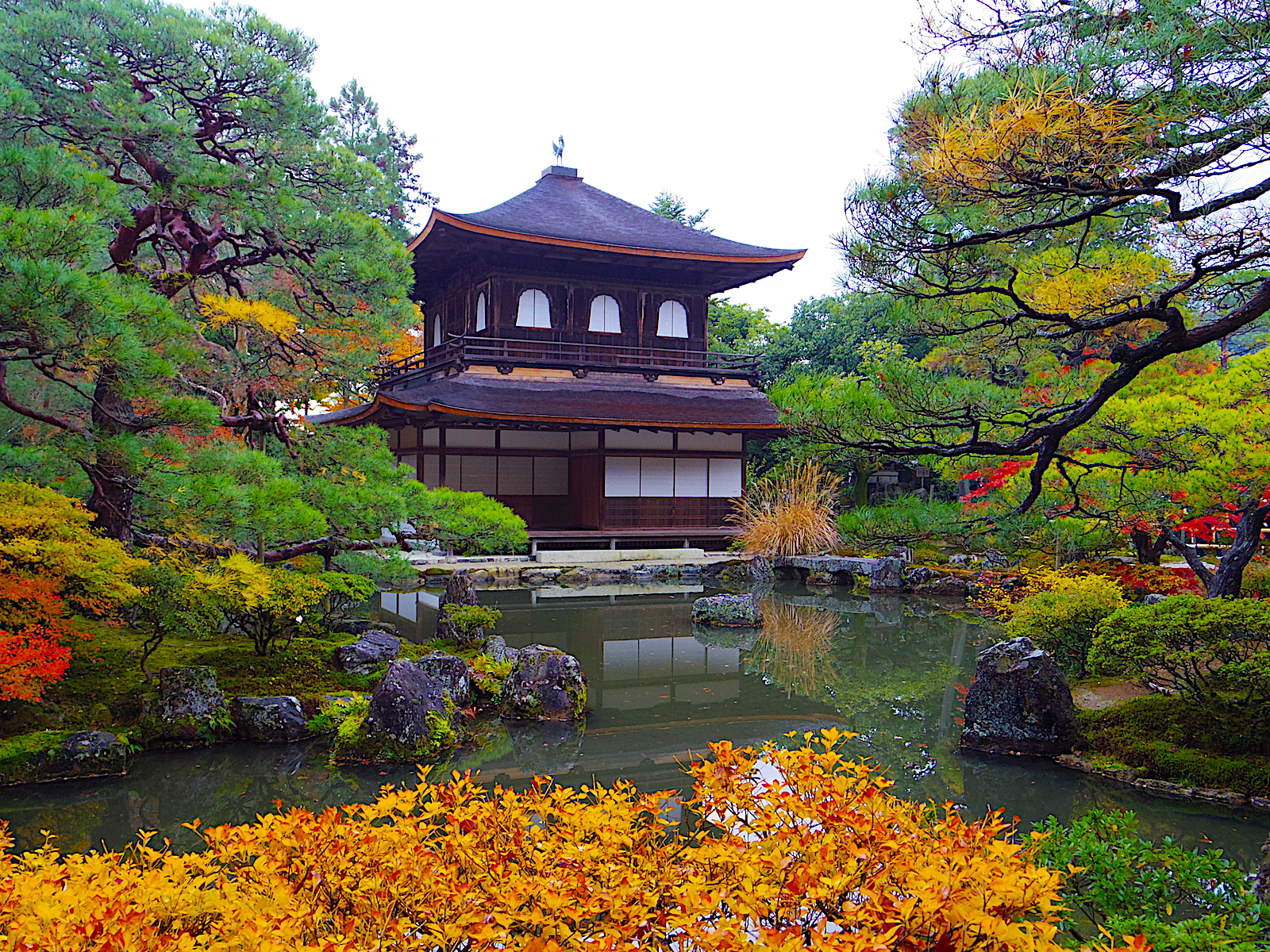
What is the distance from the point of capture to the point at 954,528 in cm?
1027

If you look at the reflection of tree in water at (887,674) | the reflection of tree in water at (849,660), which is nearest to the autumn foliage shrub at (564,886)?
the reflection of tree in water at (887,674)

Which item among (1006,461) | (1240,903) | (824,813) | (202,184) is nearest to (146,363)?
(202,184)

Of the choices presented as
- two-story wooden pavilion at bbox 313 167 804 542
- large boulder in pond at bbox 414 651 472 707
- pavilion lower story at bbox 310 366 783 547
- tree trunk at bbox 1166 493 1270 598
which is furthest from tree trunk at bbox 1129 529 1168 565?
large boulder in pond at bbox 414 651 472 707

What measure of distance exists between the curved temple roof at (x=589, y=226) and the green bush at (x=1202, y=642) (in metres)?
13.0

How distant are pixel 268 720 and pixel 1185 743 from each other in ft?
19.6

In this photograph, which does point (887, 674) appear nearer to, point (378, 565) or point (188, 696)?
point (378, 565)

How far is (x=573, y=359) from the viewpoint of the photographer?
56.4ft

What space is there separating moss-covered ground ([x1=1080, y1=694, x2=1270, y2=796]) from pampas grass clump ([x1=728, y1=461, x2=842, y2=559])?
963 cm

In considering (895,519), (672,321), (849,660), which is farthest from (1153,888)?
(672,321)

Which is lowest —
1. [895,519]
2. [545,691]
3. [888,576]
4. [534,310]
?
[545,691]

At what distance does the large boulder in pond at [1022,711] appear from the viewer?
566cm

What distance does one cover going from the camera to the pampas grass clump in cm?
1558

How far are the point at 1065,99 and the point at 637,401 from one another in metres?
13.0

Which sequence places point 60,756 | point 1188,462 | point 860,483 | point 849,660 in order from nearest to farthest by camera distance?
point 60,756 → point 1188,462 → point 849,660 → point 860,483
